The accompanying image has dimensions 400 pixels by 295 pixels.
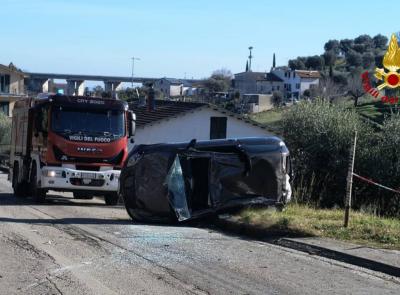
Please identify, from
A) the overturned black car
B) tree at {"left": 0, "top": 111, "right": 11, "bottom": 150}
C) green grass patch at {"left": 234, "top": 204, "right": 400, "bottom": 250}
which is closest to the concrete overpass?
tree at {"left": 0, "top": 111, "right": 11, "bottom": 150}

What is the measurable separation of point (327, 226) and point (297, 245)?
1193 millimetres

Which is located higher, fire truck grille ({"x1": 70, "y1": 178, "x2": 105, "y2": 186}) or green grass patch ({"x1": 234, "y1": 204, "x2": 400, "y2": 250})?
green grass patch ({"x1": 234, "y1": 204, "x2": 400, "y2": 250})

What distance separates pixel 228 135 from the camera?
146 feet

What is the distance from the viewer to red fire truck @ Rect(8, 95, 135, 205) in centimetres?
1795

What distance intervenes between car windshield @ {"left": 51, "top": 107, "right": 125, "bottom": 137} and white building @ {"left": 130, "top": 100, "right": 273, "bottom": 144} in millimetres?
22625

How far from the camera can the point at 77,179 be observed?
18.1 meters

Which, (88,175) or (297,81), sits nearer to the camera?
(88,175)

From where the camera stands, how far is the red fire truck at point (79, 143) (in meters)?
18.0

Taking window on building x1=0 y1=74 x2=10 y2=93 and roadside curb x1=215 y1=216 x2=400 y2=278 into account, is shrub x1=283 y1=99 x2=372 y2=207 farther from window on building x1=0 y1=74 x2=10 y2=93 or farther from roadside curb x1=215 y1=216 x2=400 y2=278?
window on building x1=0 y1=74 x2=10 y2=93

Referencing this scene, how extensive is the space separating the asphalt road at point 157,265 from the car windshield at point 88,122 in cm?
541

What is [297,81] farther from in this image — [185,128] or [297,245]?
[297,245]

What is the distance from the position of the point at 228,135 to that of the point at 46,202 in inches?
1018

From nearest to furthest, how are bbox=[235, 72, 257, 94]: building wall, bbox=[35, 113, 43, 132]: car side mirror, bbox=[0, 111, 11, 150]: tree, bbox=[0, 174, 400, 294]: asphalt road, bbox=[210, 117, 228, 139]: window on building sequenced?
1. bbox=[0, 174, 400, 294]: asphalt road
2. bbox=[35, 113, 43, 132]: car side mirror
3. bbox=[210, 117, 228, 139]: window on building
4. bbox=[0, 111, 11, 150]: tree
5. bbox=[235, 72, 257, 94]: building wall

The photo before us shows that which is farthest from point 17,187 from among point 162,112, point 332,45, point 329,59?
point 332,45
